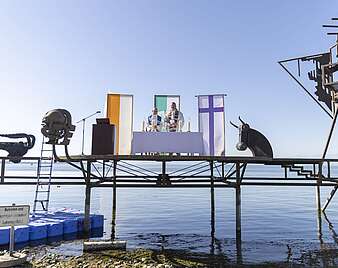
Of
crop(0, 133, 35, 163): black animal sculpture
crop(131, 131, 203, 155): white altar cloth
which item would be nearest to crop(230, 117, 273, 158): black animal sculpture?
crop(131, 131, 203, 155): white altar cloth

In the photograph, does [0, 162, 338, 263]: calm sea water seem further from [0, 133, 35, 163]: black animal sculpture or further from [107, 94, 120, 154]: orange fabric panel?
[0, 133, 35, 163]: black animal sculpture

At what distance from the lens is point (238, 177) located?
17.2m

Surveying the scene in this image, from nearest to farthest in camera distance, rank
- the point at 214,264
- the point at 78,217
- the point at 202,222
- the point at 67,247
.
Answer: the point at 214,264 → the point at 67,247 → the point at 78,217 → the point at 202,222

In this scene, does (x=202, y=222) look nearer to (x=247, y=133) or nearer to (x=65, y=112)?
(x=247, y=133)

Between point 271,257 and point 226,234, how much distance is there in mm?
5344

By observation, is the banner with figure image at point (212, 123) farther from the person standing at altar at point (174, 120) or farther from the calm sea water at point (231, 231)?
the calm sea water at point (231, 231)

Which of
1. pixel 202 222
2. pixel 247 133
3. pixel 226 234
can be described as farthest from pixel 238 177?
pixel 202 222

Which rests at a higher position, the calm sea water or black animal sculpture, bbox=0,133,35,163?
black animal sculpture, bbox=0,133,35,163

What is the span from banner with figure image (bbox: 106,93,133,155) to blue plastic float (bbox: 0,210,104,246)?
5255mm

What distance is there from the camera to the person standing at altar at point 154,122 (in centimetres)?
1589

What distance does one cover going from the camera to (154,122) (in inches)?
632

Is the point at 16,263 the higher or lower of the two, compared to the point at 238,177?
lower

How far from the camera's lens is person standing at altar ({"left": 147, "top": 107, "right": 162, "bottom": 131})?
15892mm

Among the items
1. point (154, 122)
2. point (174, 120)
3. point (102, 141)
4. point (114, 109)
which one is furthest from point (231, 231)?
point (102, 141)
